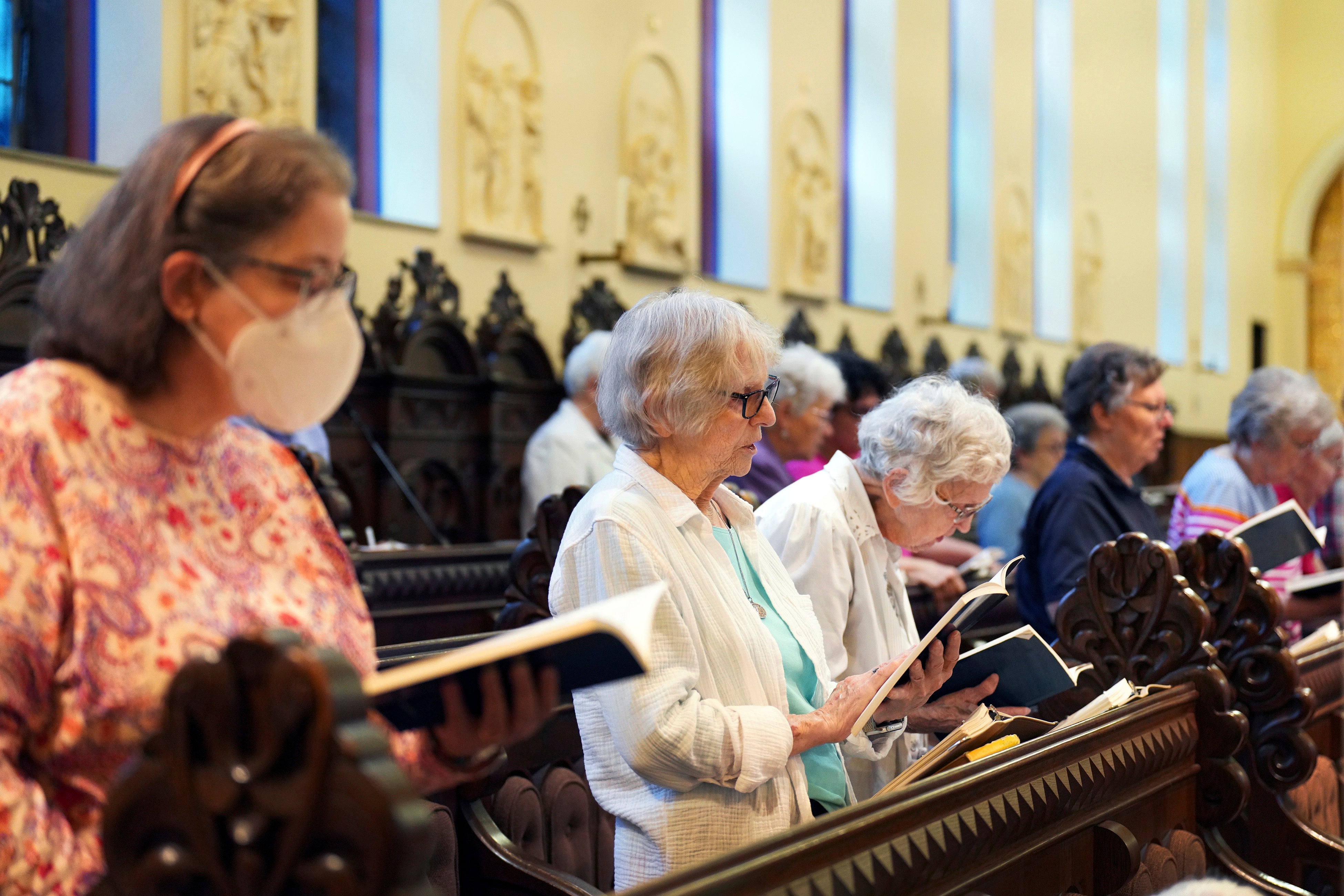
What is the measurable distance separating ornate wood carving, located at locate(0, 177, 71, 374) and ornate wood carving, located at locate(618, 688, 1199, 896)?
4.04 m

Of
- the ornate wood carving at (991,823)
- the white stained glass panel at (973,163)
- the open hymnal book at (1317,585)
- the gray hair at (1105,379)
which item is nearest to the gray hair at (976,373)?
the gray hair at (1105,379)

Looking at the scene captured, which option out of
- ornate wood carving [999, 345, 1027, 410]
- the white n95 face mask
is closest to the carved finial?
the white n95 face mask

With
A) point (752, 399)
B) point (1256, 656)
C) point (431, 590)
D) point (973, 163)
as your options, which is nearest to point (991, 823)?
point (752, 399)

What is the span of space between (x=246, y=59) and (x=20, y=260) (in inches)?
67.1

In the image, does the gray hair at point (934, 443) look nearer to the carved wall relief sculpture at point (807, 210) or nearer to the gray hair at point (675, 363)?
the gray hair at point (675, 363)

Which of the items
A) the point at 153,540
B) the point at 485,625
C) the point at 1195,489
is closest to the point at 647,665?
the point at 153,540

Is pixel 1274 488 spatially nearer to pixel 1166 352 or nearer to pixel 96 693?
pixel 96 693

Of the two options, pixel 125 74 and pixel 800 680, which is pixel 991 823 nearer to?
pixel 800 680

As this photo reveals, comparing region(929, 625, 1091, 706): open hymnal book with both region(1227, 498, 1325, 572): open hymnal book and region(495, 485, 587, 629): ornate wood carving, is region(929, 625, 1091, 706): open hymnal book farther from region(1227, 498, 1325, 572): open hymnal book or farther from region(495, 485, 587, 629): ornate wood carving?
region(1227, 498, 1325, 572): open hymnal book

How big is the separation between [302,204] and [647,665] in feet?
2.05

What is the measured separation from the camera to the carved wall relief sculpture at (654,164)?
845cm

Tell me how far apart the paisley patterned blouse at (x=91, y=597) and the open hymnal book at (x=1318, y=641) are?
2896 millimetres

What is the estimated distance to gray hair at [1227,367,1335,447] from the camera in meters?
4.74

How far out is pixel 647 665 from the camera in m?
1.29
